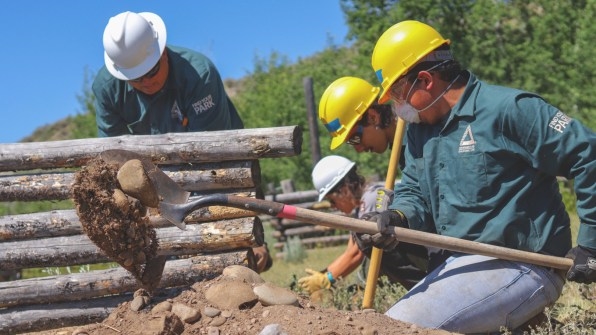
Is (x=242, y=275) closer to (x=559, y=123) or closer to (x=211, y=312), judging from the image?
(x=211, y=312)

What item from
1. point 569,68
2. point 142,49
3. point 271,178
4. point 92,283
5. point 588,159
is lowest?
point 271,178

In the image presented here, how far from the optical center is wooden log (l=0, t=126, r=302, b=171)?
5.48 meters

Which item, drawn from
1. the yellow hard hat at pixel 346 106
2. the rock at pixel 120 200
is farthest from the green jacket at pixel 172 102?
the rock at pixel 120 200

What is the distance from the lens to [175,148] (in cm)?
562

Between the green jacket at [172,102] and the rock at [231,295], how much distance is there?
6.37 feet

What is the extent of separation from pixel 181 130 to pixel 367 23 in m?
12.6

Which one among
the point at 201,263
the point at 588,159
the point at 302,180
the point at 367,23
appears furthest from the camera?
the point at 302,180

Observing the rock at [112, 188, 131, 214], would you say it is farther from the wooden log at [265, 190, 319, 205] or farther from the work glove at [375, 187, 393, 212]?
the wooden log at [265, 190, 319, 205]

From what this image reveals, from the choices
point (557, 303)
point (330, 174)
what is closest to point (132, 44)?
point (330, 174)

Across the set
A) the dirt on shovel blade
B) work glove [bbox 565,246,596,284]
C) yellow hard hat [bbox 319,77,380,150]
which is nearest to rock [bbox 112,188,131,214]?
the dirt on shovel blade

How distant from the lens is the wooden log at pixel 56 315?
18.8 feet

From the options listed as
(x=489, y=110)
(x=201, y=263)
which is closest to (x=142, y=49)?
(x=201, y=263)

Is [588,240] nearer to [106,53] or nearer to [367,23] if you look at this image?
[106,53]

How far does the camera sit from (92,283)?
574 cm
